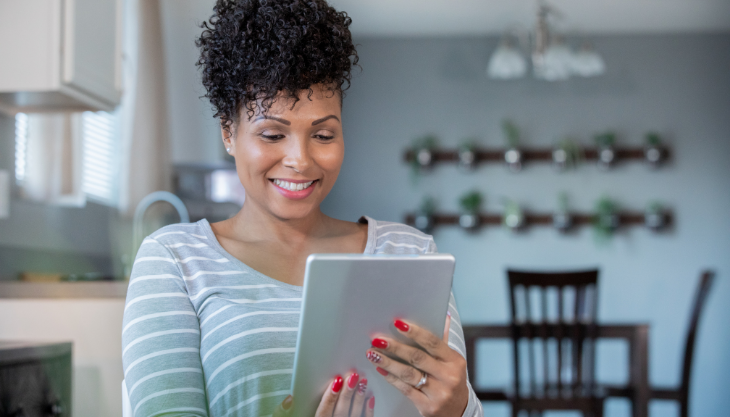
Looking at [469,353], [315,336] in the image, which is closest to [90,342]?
[315,336]

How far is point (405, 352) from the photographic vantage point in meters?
0.76

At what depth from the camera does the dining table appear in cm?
269

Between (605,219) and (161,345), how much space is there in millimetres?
3501

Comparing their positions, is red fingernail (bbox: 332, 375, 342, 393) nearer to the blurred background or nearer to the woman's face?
the woman's face

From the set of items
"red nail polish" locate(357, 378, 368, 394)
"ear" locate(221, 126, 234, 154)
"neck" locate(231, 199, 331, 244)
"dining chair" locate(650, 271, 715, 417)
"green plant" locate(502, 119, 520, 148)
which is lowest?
"dining chair" locate(650, 271, 715, 417)

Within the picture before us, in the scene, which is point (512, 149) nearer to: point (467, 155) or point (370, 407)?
point (467, 155)

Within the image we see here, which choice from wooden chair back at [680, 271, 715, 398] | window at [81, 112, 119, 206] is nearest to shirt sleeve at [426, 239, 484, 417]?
wooden chair back at [680, 271, 715, 398]

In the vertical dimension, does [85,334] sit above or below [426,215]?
below

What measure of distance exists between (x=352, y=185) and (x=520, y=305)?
1.44 m

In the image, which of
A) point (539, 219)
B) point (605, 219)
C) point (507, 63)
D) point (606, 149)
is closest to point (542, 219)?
point (539, 219)

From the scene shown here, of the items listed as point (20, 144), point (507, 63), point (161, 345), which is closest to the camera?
point (161, 345)

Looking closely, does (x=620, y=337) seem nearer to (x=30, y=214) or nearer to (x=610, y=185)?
(x=610, y=185)

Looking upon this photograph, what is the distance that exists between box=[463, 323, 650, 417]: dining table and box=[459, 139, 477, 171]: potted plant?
137 centimetres

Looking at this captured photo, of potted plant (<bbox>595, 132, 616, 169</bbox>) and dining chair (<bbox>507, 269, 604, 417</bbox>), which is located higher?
potted plant (<bbox>595, 132, 616, 169</bbox>)
